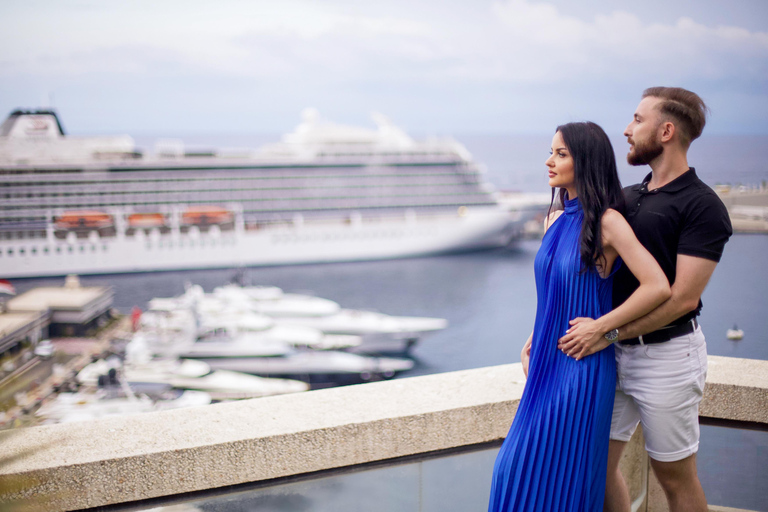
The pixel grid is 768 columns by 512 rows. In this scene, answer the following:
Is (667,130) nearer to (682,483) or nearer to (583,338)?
(583,338)

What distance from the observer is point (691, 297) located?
946 mm

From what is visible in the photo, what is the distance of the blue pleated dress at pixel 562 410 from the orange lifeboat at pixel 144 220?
24386 mm

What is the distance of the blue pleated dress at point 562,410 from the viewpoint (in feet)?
3.31

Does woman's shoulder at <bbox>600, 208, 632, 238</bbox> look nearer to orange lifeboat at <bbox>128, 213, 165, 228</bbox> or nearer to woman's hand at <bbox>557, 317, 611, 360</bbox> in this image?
woman's hand at <bbox>557, 317, 611, 360</bbox>

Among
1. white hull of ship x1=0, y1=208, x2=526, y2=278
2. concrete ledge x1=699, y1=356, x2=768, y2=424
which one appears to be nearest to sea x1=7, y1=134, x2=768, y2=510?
white hull of ship x1=0, y1=208, x2=526, y2=278

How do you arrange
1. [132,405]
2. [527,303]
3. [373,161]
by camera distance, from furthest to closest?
1. [373,161]
2. [527,303]
3. [132,405]

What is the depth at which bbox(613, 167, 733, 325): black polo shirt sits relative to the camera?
94cm

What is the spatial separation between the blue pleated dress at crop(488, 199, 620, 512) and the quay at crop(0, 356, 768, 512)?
20 centimetres

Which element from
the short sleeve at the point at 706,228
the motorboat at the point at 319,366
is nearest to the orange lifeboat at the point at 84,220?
the motorboat at the point at 319,366

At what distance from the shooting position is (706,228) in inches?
36.9

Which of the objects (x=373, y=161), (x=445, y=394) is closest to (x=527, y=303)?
(x=373, y=161)

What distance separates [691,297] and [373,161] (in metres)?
25.3

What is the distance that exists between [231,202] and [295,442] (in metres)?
24.3

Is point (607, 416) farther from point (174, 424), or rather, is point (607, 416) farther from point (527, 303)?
point (527, 303)
